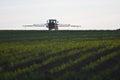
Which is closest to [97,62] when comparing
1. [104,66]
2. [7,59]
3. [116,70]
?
[104,66]

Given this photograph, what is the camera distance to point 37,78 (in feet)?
41.7

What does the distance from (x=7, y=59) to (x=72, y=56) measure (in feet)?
12.4

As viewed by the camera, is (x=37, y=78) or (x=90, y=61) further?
(x=90, y=61)

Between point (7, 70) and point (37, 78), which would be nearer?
point (37, 78)

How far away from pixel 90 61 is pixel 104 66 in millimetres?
1311

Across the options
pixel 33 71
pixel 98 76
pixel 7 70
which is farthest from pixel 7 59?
pixel 98 76

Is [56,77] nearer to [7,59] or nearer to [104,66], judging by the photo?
[104,66]

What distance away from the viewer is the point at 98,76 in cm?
1227

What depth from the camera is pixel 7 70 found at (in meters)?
14.8

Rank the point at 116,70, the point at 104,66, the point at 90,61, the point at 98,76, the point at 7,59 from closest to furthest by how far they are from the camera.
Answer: the point at 98,76 → the point at 116,70 → the point at 104,66 → the point at 90,61 → the point at 7,59

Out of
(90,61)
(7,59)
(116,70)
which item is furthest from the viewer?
(7,59)

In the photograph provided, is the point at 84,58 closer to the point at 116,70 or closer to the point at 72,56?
the point at 72,56

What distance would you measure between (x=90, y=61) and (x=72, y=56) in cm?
181

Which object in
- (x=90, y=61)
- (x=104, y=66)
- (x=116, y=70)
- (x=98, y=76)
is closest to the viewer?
(x=98, y=76)
